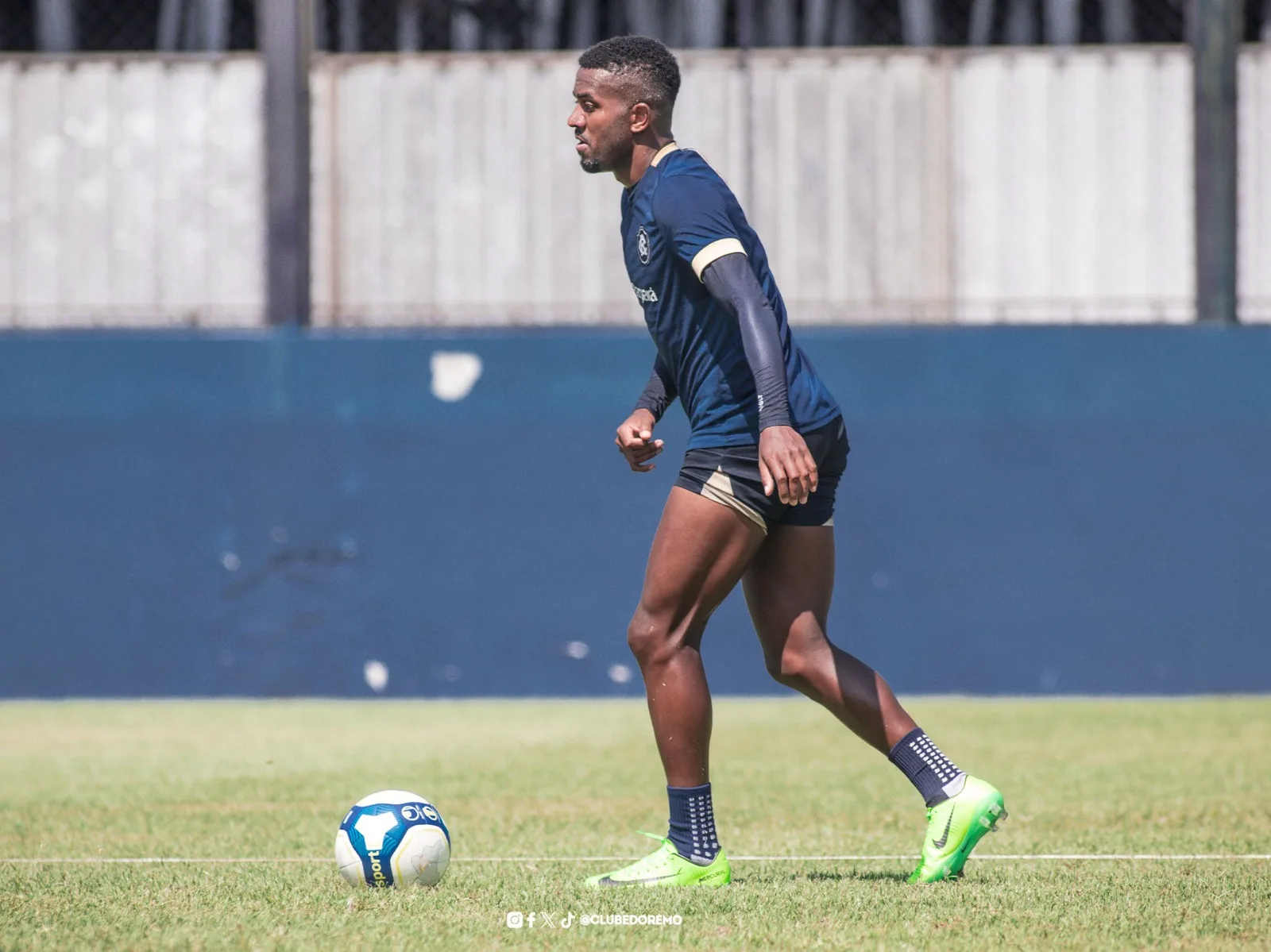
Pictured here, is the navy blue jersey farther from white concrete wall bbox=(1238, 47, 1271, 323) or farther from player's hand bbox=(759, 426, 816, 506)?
white concrete wall bbox=(1238, 47, 1271, 323)

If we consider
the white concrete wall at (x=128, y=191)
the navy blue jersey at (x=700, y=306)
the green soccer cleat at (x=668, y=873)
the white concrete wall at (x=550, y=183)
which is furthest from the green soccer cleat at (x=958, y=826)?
the white concrete wall at (x=128, y=191)

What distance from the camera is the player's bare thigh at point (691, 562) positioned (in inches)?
171

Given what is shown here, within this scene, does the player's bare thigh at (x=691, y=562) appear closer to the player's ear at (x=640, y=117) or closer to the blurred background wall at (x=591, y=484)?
the player's ear at (x=640, y=117)

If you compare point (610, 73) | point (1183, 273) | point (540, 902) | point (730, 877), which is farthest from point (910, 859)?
point (1183, 273)

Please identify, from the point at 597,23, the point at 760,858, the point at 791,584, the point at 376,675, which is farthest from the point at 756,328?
the point at 597,23

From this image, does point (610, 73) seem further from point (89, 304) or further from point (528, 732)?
point (89, 304)

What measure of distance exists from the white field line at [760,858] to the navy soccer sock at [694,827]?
660 millimetres

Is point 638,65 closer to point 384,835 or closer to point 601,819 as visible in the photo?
point 384,835

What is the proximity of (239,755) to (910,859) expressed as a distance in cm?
402

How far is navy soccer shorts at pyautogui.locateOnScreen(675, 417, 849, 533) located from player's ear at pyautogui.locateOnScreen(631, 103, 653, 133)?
2.88 ft

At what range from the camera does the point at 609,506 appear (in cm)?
1068

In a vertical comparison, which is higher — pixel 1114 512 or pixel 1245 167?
pixel 1245 167

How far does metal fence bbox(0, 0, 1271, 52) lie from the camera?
1194 cm

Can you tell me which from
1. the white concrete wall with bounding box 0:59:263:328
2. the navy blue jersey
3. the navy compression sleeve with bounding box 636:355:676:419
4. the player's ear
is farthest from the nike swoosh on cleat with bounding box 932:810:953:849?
the white concrete wall with bounding box 0:59:263:328
